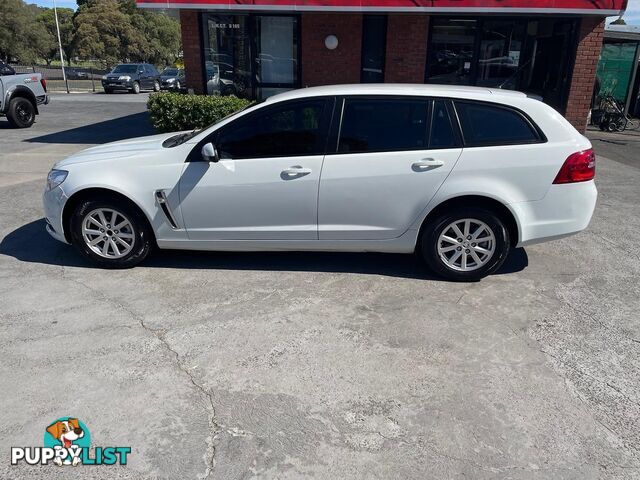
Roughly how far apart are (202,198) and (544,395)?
3077mm

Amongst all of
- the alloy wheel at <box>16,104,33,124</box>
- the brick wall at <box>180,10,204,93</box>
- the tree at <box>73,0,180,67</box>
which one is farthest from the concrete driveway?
the tree at <box>73,0,180,67</box>

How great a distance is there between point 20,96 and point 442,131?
45.5 ft

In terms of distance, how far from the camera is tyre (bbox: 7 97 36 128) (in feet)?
45.5

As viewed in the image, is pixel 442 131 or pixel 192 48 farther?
pixel 192 48

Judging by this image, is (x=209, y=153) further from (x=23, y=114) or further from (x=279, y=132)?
(x=23, y=114)

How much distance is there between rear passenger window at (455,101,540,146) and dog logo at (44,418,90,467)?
3.56 meters

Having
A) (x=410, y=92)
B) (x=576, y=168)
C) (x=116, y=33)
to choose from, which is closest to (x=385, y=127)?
(x=410, y=92)

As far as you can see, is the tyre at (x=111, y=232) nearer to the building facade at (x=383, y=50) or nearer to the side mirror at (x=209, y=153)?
the side mirror at (x=209, y=153)

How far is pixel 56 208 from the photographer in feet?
15.5

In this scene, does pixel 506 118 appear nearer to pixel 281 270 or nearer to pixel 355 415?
pixel 281 270

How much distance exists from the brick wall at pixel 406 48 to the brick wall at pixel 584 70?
3.14m

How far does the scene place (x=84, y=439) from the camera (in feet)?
8.98

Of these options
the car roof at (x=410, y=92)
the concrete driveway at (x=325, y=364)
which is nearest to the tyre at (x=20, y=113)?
the concrete driveway at (x=325, y=364)

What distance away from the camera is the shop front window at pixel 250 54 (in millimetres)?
11164
